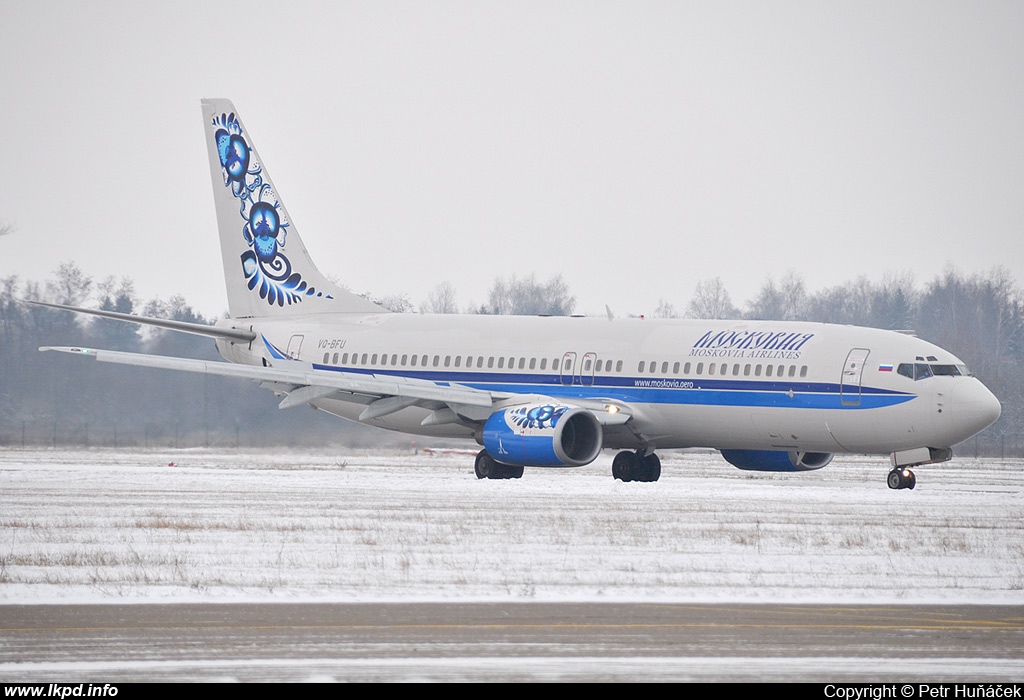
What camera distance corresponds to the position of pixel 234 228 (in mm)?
40938

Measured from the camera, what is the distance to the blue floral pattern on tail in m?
40.7

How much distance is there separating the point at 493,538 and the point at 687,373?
43.7ft

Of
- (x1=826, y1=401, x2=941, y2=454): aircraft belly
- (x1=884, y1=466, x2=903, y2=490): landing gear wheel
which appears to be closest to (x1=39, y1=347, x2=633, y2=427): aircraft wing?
(x1=826, y1=401, x2=941, y2=454): aircraft belly

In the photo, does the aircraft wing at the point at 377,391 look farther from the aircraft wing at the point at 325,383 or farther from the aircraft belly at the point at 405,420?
the aircraft belly at the point at 405,420

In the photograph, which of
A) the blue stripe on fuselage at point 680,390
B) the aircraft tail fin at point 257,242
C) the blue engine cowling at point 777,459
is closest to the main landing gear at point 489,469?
the blue stripe on fuselage at point 680,390

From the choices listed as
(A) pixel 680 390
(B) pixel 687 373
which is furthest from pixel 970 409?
(A) pixel 680 390

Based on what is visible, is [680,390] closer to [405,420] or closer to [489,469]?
[489,469]

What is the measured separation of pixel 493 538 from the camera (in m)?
20.2

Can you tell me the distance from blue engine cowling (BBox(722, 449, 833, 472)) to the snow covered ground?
607 millimetres

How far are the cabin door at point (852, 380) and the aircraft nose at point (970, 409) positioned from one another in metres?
1.87

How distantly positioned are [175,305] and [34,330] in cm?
884

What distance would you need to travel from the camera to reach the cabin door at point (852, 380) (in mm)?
30469

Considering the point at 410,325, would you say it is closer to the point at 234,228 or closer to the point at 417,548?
the point at 234,228

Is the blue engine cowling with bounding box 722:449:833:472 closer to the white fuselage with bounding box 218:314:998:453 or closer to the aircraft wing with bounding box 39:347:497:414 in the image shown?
the white fuselage with bounding box 218:314:998:453
